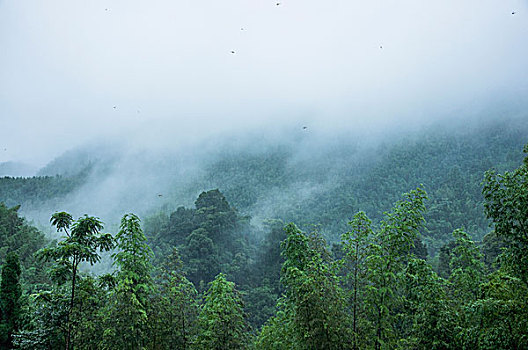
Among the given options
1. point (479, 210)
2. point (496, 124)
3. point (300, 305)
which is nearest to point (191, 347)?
point (300, 305)

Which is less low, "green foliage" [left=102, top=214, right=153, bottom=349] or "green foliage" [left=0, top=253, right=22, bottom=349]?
"green foliage" [left=0, top=253, right=22, bottom=349]

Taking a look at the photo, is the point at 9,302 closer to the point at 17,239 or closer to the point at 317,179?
the point at 17,239

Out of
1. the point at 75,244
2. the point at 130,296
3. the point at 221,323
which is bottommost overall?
the point at 221,323

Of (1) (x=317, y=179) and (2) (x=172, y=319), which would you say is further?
(1) (x=317, y=179)

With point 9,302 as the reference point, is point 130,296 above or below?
below

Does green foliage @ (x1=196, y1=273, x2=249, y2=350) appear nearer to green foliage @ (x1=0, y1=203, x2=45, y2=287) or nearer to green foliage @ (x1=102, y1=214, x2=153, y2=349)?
green foliage @ (x1=102, y1=214, x2=153, y2=349)

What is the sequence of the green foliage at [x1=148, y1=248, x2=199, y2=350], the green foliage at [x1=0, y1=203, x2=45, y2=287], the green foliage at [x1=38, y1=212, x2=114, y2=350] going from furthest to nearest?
the green foliage at [x1=0, y1=203, x2=45, y2=287] < the green foliage at [x1=148, y1=248, x2=199, y2=350] < the green foliage at [x1=38, y1=212, x2=114, y2=350]

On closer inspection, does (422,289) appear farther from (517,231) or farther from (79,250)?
(79,250)

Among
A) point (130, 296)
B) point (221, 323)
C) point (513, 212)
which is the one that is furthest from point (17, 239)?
point (513, 212)

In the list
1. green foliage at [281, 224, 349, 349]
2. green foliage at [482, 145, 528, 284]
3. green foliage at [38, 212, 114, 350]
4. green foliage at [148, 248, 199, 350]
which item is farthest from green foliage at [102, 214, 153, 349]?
green foliage at [482, 145, 528, 284]

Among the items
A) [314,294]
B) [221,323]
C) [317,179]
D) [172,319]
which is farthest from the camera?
[317,179]

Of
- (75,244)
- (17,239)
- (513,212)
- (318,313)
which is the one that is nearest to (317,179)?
(17,239)

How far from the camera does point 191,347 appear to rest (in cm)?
893

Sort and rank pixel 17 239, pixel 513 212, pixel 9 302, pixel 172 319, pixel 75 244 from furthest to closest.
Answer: pixel 17 239 < pixel 9 302 < pixel 172 319 < pixel 75 244 < pixel 513 212
